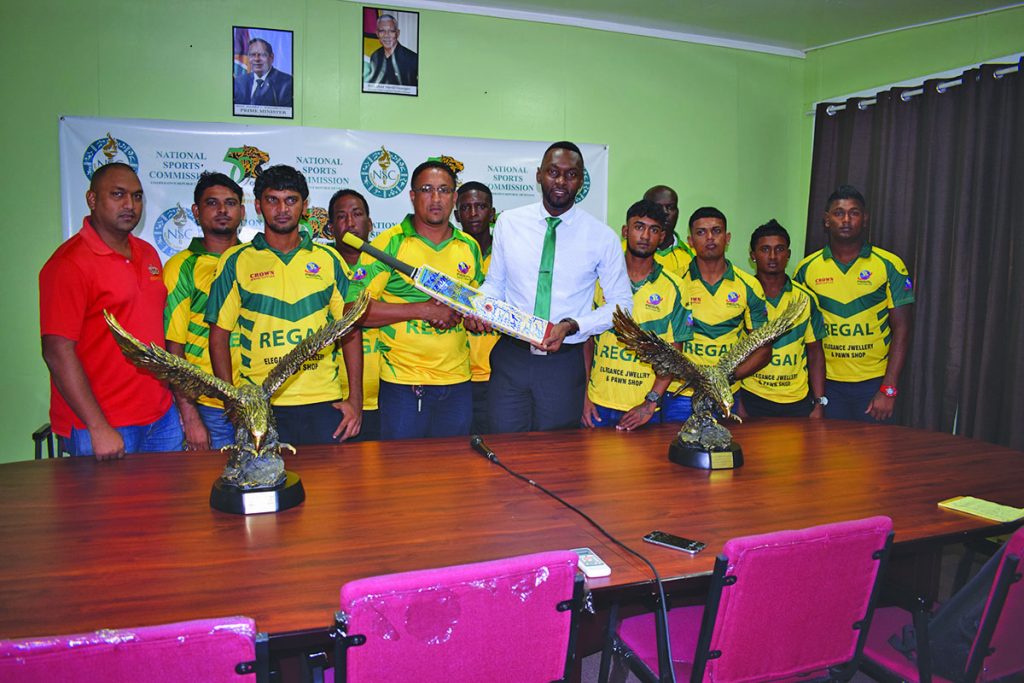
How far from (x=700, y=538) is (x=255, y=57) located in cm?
400

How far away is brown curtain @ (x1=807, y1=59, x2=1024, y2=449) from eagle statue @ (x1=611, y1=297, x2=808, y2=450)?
8.60 ft

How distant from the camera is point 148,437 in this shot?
2.80m

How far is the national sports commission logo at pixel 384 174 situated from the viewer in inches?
181

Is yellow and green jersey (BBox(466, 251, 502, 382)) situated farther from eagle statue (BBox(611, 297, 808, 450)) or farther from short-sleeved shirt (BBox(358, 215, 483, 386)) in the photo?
eagle statue (BBox(611, 297, 808, 450))

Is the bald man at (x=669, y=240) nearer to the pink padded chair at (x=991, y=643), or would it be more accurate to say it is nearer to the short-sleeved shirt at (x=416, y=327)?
the short-sleeved shirt at (x=416, y=327)

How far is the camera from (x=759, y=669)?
5.15 ft

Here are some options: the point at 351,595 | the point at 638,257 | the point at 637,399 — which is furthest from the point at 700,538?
the point at 638,257

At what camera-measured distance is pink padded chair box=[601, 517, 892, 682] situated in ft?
4.75

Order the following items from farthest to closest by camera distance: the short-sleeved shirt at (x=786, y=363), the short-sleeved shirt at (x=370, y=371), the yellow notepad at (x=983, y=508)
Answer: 1. the short-sleeved shirt at (x=786, y=363)
2. the short-sleeved shirt at (x=370, y=371)
3. the yellow notepad at (x=983, y=508)

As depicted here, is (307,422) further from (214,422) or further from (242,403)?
(242,403)

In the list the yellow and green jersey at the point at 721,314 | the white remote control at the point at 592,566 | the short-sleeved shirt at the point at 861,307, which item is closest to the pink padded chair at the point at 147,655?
the white remote control at the point at 592,566

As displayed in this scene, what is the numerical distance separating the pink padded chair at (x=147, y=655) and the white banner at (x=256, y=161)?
3.72 metres

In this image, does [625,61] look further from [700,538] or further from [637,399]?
[700,538]

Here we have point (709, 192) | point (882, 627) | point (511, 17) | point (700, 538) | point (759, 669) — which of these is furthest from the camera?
point (709, 192)
